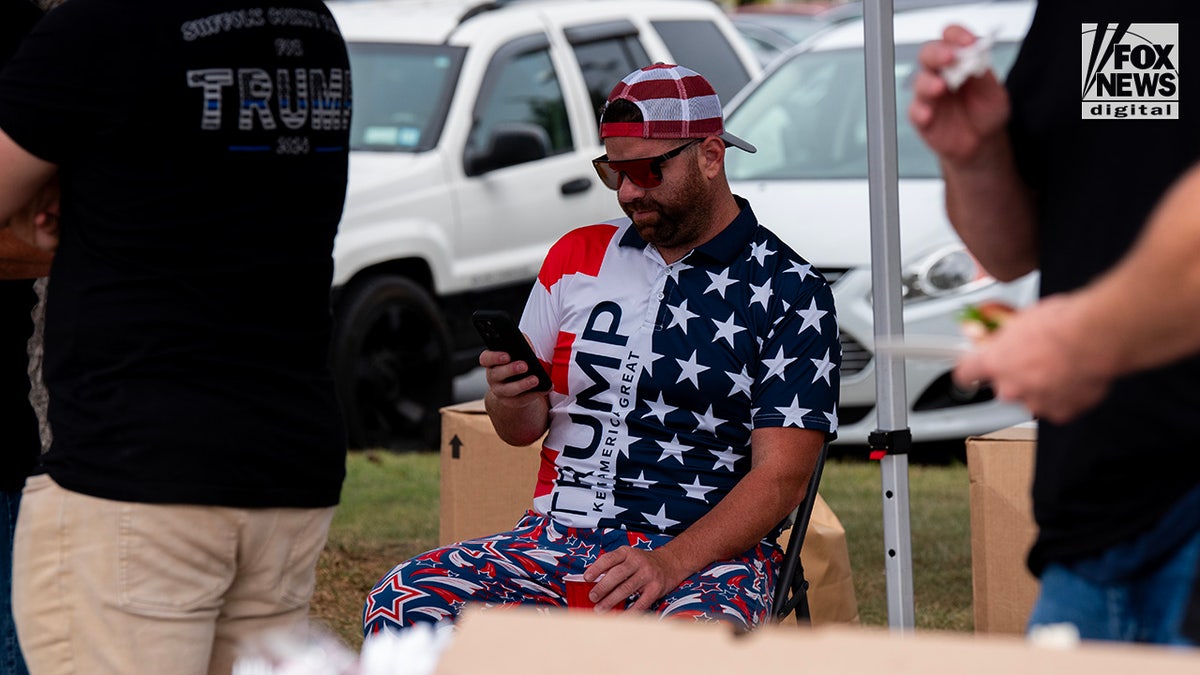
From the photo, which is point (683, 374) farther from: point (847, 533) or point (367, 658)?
point (847, 533)

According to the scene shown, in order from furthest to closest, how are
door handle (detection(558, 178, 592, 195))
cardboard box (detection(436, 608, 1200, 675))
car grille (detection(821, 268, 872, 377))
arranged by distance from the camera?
door handle (detection(558, 178, 592, 195)), car grille (detection(821, 268, 872, 377)), cardboard box (detection(436, 608, 1200, 675))

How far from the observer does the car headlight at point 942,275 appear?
6.37 m

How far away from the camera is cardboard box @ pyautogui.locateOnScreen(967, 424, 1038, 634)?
3.78 m

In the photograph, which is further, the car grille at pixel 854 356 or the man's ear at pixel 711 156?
the car grille at pixel 854 356

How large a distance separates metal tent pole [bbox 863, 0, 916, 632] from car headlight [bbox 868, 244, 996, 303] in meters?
2.86

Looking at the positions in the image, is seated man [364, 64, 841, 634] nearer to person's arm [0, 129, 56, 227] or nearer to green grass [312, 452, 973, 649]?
person's arm [0, 129, 56, 227]

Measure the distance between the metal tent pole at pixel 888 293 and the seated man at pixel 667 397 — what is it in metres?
0.23

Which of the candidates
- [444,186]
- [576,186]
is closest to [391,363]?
[444,186]

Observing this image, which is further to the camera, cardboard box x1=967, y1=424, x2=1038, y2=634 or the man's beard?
cardboard box x1=967, y1=424, x2=1038, y2=634

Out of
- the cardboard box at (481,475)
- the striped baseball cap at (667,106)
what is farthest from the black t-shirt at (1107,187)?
the cardboard box at (481,475)

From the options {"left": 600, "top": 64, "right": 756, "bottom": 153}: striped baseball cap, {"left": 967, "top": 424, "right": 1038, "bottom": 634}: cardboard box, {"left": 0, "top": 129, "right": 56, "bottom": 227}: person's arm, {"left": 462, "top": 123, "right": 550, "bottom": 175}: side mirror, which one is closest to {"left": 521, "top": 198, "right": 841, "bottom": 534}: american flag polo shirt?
{"left": 600, "top": 64, "right": 756, "bottom": 153}: striped baseball cap

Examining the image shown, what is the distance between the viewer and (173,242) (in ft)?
7.49

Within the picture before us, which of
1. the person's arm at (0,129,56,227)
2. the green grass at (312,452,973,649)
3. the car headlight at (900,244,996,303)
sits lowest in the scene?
the green grass at (312,452,973,649)

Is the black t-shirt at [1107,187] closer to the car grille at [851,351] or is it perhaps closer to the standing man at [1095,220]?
the standing man at [1095,220]
